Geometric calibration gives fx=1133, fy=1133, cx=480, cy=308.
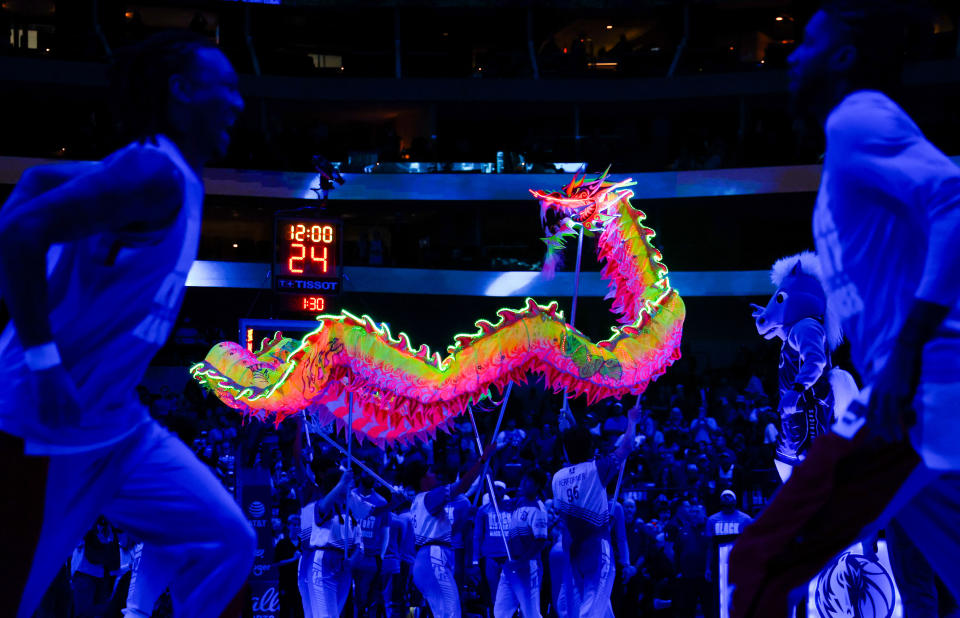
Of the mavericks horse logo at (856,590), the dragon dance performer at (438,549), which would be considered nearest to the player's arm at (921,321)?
the mavericks horse logo at (856,590)

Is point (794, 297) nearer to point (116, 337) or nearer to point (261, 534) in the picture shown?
point (261, 534)

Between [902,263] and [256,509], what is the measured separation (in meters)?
8.20

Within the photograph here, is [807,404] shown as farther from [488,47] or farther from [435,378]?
[488,47]

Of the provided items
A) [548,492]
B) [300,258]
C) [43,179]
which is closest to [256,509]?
[548,492]

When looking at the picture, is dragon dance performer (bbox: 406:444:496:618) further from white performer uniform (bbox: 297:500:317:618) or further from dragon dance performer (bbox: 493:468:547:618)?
white performer uniform (bbox: 297:500:317:618)

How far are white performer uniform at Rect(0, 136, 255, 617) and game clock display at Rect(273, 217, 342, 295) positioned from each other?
13283 millimetres

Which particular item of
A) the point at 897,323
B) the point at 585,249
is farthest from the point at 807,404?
the point at 585,249

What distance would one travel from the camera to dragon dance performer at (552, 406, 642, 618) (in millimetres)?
8383

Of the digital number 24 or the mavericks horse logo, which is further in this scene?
the digital number 24

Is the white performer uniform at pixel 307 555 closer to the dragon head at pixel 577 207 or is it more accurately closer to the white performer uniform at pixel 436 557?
the white performer uniform at pixel 436 557

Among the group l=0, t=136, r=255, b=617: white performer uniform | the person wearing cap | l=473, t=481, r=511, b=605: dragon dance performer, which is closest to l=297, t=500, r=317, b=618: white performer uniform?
l=473, t=481, r=511, b=605: dragon dance performer

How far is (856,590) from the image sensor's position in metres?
6.40

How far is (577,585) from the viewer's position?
8.59 m

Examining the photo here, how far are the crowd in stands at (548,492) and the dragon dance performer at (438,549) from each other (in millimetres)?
536
